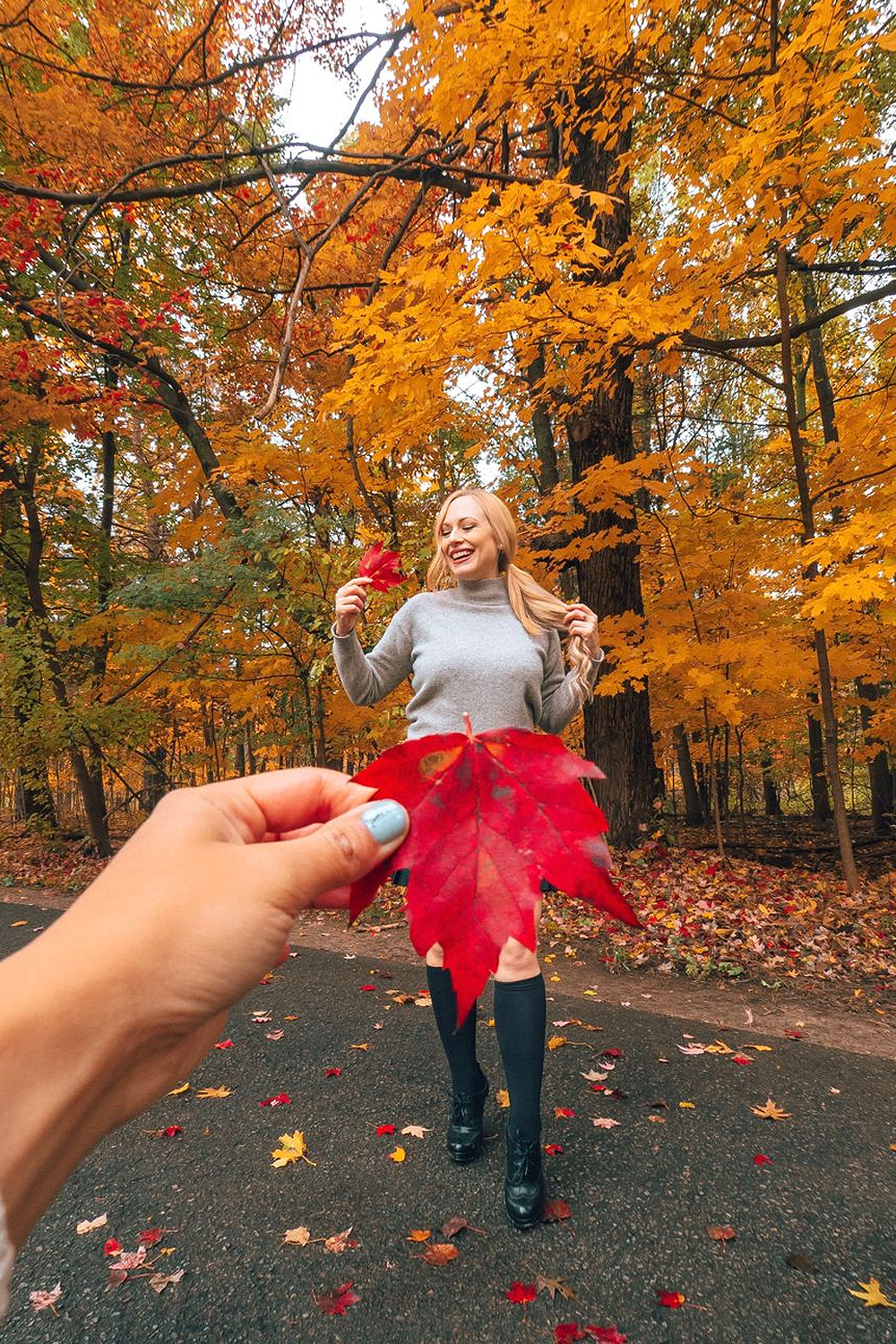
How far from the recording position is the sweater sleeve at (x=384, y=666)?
1850 mm

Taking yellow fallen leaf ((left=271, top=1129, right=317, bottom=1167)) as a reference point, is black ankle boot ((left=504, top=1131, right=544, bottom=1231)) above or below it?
above

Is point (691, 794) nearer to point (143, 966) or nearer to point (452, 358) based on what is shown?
point (452, 358)

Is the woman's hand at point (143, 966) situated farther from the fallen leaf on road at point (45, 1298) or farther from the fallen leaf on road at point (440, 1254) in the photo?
the fallen leaf on road at point (45, 1298)

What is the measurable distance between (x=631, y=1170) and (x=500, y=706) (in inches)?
65.0

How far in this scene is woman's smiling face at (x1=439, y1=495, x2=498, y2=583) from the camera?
1873 millimetres

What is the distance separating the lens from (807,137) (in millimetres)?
3600

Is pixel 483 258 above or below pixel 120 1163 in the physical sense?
above

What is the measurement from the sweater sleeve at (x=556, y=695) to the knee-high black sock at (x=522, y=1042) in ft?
2.43

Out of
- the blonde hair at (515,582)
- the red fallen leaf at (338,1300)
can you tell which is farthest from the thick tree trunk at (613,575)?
the red fallen leaf at (338,1300)

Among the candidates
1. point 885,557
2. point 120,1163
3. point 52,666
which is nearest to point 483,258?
point 885,557

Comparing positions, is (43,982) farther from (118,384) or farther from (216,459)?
(118,384)

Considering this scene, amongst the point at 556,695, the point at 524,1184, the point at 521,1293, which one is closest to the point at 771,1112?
the point at 524,1184

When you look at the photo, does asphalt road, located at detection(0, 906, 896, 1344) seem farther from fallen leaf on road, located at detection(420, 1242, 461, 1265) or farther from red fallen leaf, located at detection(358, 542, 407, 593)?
red fallen leaf, located at detection(358, 542, 407, 593)

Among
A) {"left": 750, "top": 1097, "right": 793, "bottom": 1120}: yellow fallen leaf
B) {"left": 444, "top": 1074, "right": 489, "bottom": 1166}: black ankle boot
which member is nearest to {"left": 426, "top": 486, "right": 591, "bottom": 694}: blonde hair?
{"left": 444, "top": 1074, "right": 489, "bottom": 1166}: black ankle boot
